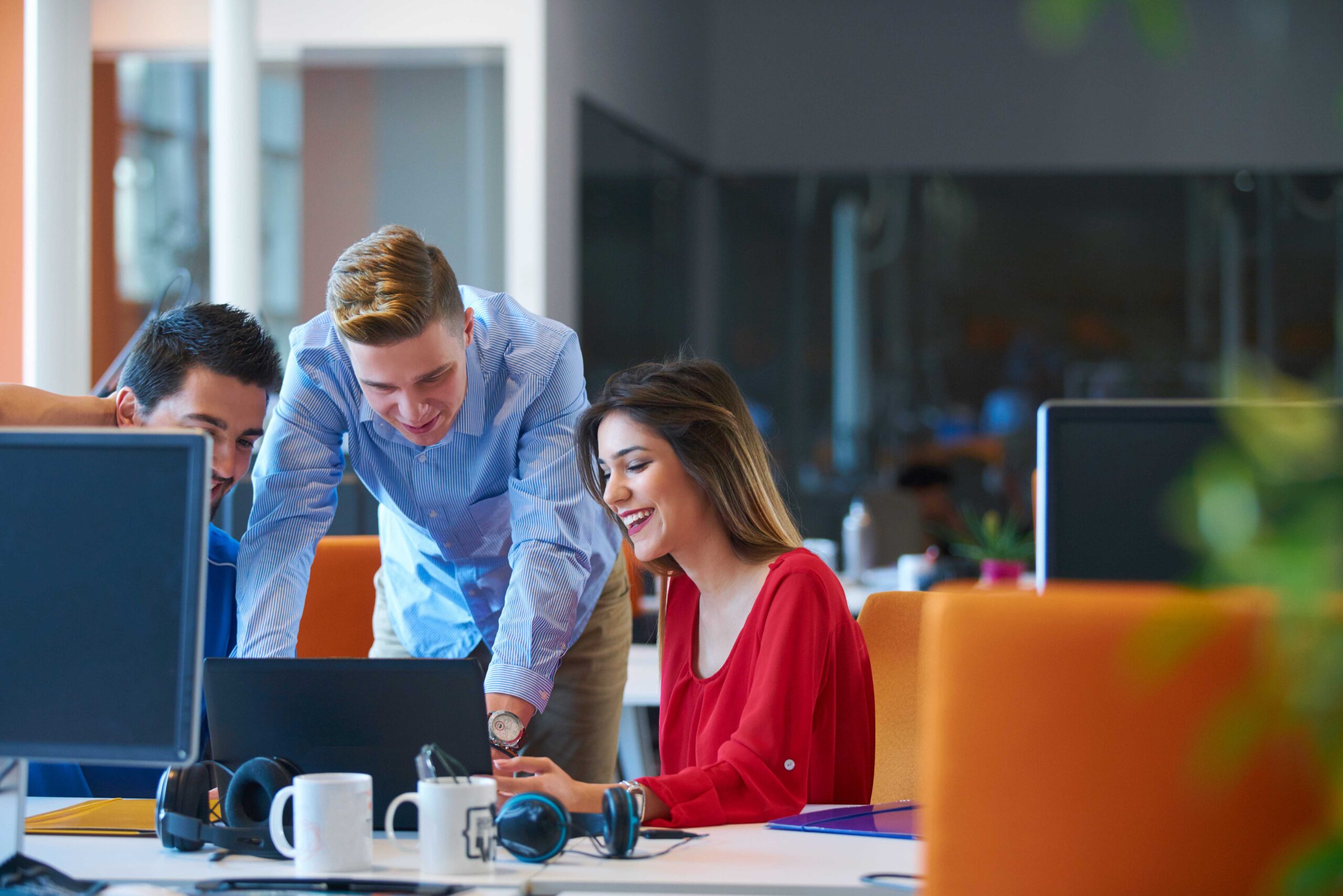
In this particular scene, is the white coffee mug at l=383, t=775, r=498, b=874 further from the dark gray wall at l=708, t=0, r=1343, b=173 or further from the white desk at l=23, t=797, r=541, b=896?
the dark gray wall at l=708, t=0, r=1343, b=173

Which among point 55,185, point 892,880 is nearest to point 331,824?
point 892,880

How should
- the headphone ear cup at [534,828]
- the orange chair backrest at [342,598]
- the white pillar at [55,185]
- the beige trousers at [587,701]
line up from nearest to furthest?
the headphone ear cup at [534,828]
the beige trousers at [587,701]
the orange chair backrest at [342,598]
the white pillar at [55,185]

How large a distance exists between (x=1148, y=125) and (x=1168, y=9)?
7.58 m

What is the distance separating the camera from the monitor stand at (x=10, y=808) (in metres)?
1.34

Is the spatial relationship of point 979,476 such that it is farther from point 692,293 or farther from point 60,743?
point 60,743

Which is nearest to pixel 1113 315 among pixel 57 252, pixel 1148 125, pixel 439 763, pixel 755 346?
pixel 1148 125

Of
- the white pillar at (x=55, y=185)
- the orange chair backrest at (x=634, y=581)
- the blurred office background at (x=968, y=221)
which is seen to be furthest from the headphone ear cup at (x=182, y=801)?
the blurred office background at (x=968, y=221)

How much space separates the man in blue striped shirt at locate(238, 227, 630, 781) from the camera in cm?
192

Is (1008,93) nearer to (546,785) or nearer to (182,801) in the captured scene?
(546,785)

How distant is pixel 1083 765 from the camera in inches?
36.5

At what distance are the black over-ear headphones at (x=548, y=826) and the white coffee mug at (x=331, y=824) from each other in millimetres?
138

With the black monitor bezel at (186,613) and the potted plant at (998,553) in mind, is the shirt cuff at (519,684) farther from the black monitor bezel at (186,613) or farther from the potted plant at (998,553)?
the potted plant at (998,553)

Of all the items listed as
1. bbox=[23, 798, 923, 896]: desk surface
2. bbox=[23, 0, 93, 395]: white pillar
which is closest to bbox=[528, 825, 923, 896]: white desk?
bbox=[23, 798, 923, 896]: desk surface

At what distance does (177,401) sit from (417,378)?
0.35 m
